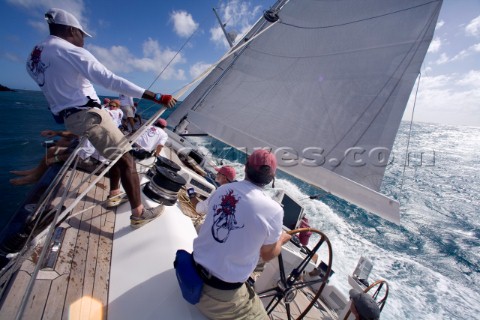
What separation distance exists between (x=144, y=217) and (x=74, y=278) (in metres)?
0.68

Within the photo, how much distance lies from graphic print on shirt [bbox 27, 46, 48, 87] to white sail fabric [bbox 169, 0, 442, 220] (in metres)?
2.69

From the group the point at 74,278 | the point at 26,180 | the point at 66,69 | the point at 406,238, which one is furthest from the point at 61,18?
the point at 406,238

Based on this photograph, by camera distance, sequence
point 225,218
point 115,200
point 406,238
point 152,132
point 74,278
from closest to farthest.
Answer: point 225,218
point 74,278
point 115,200
point 152,132
point 406,238

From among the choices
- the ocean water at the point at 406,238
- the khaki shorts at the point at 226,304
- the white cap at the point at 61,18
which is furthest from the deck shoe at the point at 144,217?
the ocean water at the point at 406,238

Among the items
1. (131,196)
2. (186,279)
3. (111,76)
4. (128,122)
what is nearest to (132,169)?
(131,196)

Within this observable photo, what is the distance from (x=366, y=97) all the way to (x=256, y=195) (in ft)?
10.9

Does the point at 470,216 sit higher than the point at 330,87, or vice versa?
the point at 470,216

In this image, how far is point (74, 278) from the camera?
5.62 feet

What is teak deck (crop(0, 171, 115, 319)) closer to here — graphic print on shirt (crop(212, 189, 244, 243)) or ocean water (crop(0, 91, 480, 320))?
graphic print on shirt (crop(212, 189, 244, 243))

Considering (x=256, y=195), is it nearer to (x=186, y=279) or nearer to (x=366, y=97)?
(x=186, y=279)

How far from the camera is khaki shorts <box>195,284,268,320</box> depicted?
4.95 feet

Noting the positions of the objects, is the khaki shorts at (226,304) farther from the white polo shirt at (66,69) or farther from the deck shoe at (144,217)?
the white polo shirt at (66,69)

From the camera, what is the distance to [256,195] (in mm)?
1466

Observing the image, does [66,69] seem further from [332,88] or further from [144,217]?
[332,88]
